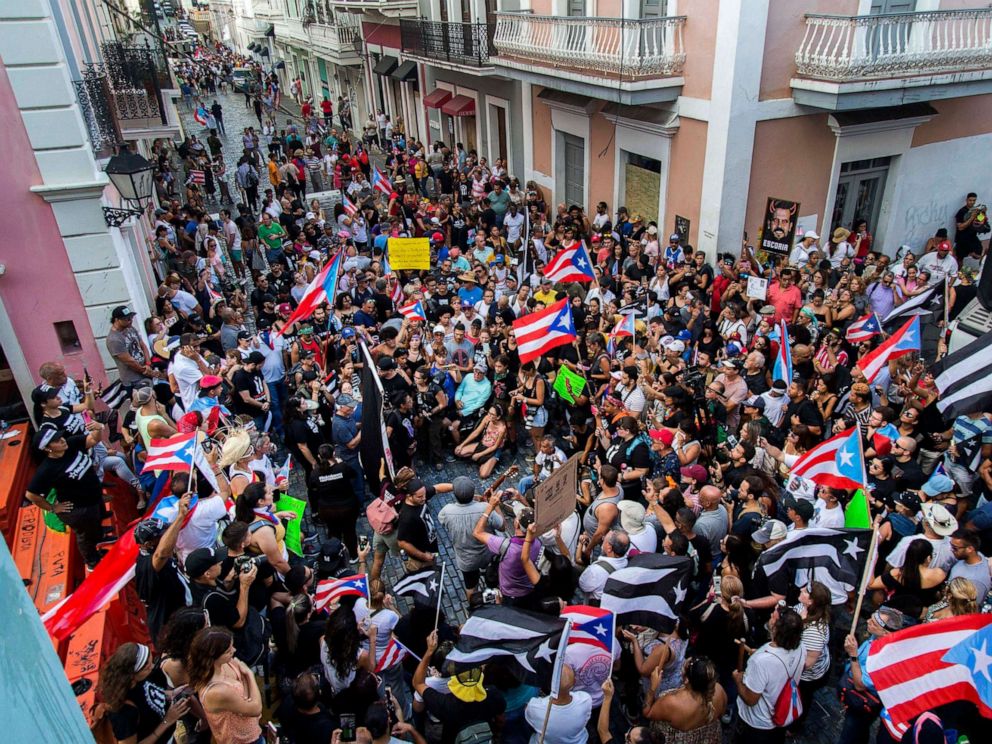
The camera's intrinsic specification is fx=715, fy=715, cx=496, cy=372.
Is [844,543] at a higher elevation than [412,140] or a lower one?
higher

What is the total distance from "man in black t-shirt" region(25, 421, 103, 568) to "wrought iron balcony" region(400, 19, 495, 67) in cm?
1542

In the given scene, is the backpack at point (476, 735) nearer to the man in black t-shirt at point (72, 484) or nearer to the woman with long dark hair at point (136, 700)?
the woman with long dark hair at point (136, 700)

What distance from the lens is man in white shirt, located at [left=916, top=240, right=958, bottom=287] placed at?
11.0m

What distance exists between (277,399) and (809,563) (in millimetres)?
6981

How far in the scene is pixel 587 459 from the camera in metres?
8.52

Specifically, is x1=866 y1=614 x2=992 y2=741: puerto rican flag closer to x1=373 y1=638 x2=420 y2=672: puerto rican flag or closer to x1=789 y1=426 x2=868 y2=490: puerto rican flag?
x1=789 y1=426 x2=868 y2=490: puerto rican flag

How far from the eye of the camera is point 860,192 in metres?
13.9

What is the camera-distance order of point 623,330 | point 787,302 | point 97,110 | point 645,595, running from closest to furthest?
point 645,595, point 623,330, point 787,302, point 97,110

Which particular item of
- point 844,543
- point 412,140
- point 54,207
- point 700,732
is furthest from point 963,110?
point 412,140

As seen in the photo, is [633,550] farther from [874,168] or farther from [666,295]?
[874,168]

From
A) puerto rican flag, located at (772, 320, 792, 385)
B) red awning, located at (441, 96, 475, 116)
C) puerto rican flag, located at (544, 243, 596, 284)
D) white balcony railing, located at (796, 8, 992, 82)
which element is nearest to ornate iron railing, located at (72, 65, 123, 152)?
puerto rican flag, located at (544, 243, 596, 284)

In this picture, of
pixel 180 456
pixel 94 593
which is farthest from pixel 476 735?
pixel 180 456

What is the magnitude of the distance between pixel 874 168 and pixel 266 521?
42.9 ft

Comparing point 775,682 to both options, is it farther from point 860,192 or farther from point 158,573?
point 860,192
